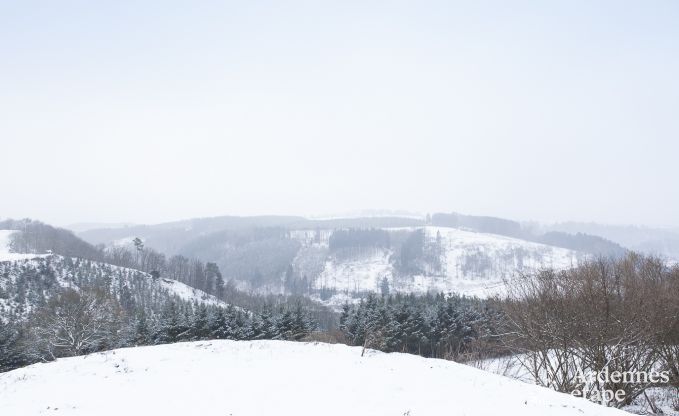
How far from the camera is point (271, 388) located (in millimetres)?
12242

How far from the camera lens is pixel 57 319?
148 feet

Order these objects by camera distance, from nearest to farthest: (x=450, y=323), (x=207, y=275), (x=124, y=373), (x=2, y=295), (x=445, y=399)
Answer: (x=445, y=399) → (x=124, y=373) → (x=450, y=323) → (x=2, y=295) → (x=207, y=275)

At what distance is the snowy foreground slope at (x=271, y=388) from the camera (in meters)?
10.5

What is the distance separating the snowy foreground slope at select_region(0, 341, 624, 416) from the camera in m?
10.5

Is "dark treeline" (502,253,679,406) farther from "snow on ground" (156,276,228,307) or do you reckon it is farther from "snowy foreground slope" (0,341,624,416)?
"snow on ground" (156,276,228,307)

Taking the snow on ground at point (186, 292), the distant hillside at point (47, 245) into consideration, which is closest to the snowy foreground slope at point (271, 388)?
the snow on ground at point (186, 292)

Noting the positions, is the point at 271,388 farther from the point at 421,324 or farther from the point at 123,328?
the point at 123,328

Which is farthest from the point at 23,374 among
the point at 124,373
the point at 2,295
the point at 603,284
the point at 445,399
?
the point at 2,295

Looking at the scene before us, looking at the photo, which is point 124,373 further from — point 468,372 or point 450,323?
point 450,323

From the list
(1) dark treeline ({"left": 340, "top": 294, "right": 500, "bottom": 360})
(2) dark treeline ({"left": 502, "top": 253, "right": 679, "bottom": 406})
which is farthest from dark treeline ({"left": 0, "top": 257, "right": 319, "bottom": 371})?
(2) dark treeline ({"left": 502, "top": 253, "right": 679, "bottom": 406})

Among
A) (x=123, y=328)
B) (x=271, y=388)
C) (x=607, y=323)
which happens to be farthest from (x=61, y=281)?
(x=607, y=323)

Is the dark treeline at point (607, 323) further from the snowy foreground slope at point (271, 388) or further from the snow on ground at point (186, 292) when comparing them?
the snow on ground at point (186, 292)

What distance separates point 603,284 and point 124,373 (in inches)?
743

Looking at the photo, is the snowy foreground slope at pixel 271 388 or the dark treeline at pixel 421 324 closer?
the snowy foreground slope at pixel 271 388
